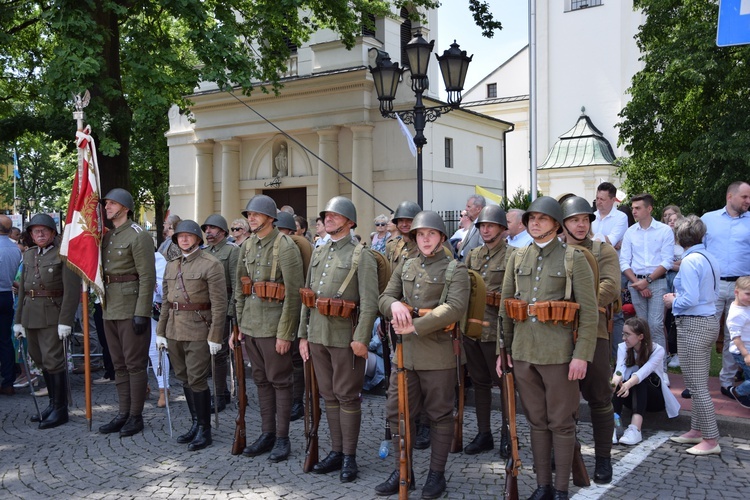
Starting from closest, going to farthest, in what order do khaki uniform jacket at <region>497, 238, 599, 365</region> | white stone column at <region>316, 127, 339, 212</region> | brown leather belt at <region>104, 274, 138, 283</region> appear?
khaki uniform jacket at <region>497, 238, 599, 365</region> < brown leather belt at <region>104, 274, 138, 283</region> < white stone column at <region>316, 127, 339, 212</region>

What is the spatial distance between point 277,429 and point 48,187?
1981 inches

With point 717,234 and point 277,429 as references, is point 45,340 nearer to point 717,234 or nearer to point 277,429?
point 277,429

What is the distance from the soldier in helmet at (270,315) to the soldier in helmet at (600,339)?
2524 millimetres

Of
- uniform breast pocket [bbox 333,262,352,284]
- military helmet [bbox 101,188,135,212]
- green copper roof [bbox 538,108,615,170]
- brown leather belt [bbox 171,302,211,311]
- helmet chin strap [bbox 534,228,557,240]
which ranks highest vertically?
green copper roof [bbox 538,108,615,170]

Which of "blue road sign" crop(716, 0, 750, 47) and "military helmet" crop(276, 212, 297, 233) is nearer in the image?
"blue road sign" crop(716, 0, 750, 47)

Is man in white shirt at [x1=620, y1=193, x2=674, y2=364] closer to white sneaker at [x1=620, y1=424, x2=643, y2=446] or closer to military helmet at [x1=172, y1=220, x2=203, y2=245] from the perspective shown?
white sneaker at [x1=620, y1=424, x2=643, y2=446]

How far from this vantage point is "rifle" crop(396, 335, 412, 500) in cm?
536

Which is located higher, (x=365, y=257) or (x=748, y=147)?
(x=748, y=147)

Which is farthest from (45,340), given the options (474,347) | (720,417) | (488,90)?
(488,90)

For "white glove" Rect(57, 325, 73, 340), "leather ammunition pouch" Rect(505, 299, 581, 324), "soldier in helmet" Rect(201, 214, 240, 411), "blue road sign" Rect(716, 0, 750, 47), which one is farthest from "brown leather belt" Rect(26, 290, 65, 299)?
"blue road sign" Rect(716, 0, 750, 47)

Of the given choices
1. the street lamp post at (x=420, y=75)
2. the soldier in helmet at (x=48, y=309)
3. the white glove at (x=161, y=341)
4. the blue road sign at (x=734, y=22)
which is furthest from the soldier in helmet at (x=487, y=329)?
the street lamp post at (x=420, y=75)

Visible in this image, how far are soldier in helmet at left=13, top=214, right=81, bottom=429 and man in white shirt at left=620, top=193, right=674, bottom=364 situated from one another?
653 cm

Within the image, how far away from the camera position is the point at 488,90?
44.2 metres

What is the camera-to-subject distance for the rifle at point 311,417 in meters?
6.33
